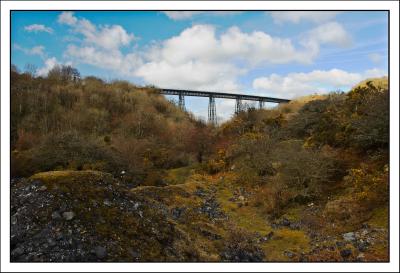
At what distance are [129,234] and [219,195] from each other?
9262 mm

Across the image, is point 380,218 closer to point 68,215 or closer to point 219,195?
point 219,195

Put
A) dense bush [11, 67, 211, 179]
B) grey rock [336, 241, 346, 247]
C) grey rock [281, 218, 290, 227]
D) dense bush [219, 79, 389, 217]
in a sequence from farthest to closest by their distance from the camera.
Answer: dense bush [11, 67, 211, 179] → dense bush [219, 79, 389, 217] → grey rock [281, 218, 290, 227] → grey rock [336, 241, 346, 247]

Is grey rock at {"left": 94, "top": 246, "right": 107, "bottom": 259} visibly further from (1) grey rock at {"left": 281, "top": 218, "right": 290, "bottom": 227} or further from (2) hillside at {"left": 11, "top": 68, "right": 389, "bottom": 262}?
(1) grey rock at {"left": 281, "top": 218, "right": 290, "bottom": 227}

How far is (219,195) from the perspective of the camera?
17703 mm

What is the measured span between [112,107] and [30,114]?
948cm

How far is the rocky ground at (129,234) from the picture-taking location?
8.18 metres

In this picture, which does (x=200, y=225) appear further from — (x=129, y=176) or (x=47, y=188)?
(x=129, y=176)

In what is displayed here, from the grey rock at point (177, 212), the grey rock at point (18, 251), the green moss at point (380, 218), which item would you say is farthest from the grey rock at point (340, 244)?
the grey rock at point (18, 251)

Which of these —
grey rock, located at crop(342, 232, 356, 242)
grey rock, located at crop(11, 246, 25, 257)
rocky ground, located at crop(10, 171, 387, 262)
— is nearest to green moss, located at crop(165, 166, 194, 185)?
rocky ground, located at crop(10, 171, 387, 262)

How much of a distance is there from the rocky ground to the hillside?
0.11ft

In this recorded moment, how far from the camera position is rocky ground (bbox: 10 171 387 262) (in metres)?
8.18

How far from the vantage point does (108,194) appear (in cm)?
1034

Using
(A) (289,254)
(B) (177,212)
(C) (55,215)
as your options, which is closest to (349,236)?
(A) (289,254)

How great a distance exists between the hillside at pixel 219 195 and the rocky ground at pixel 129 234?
0.11ft
